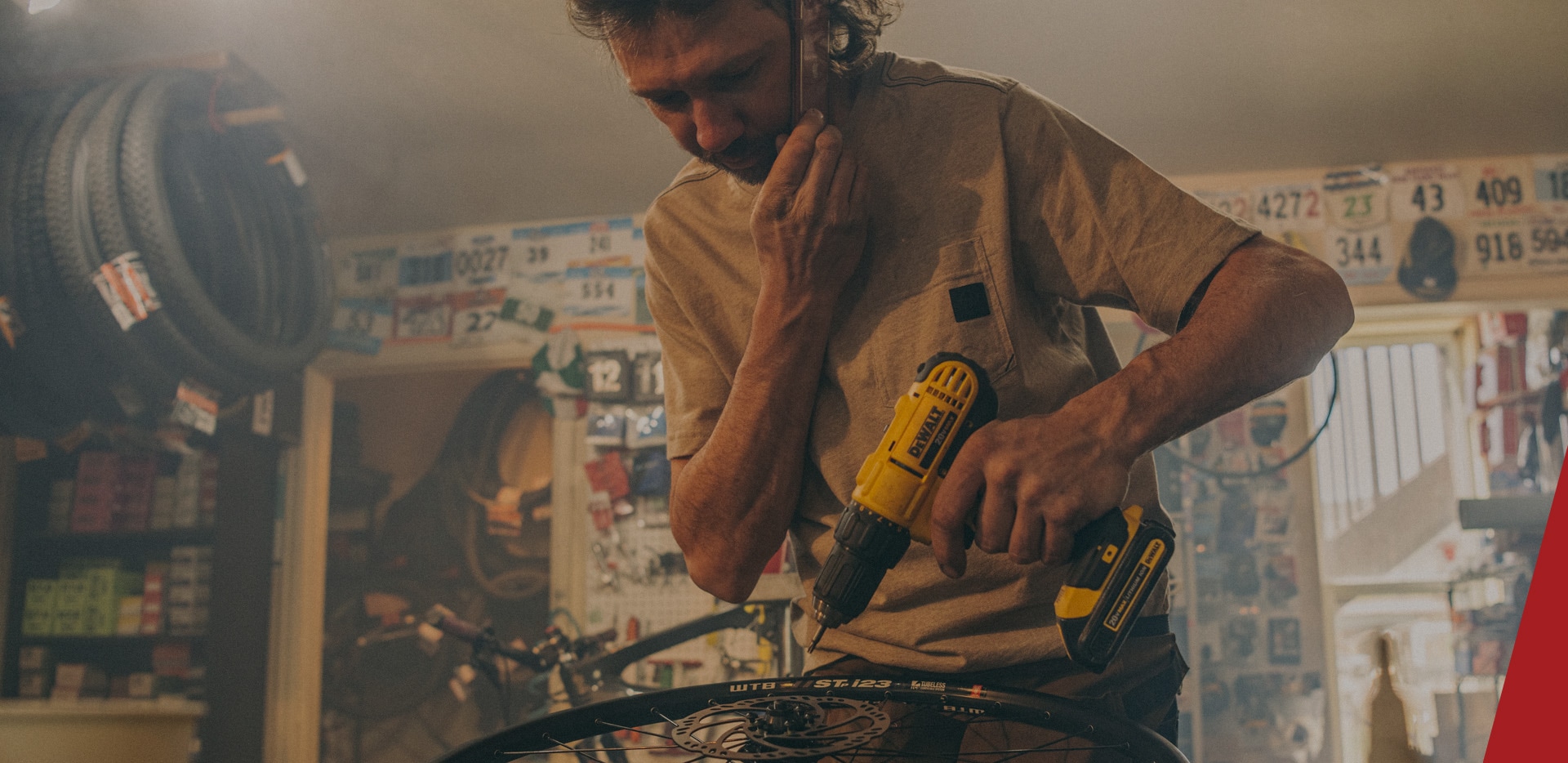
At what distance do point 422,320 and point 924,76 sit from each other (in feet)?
11.3

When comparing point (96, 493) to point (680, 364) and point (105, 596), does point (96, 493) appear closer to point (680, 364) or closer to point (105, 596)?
point (105, 596)

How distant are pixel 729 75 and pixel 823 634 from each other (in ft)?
1.76

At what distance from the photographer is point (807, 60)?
0.90 metres

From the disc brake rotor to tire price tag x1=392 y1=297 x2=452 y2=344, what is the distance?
3520mm

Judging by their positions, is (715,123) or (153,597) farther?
(153,597)

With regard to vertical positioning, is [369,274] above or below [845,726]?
above

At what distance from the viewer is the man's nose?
90 cm

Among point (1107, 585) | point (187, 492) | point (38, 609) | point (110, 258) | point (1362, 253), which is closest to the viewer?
point (1107, 585)

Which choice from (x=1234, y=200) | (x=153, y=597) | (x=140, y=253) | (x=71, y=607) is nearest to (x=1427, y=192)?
(x=1234, y=200)

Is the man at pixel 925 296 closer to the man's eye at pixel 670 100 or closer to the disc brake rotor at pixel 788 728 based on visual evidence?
the man's eye at pixel 670 100

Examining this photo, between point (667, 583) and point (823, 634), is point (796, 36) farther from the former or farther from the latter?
point (667, 583)

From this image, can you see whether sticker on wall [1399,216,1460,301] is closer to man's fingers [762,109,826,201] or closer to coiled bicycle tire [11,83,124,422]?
man's fingers [762,109,826,201]

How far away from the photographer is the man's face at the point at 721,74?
874 millimetres

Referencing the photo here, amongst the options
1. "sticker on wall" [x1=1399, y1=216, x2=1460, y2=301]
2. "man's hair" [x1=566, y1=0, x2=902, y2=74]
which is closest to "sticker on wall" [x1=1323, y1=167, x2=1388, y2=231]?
"sticker on wall" [x1=1399, y1=216, x2=1460, y2=301]
